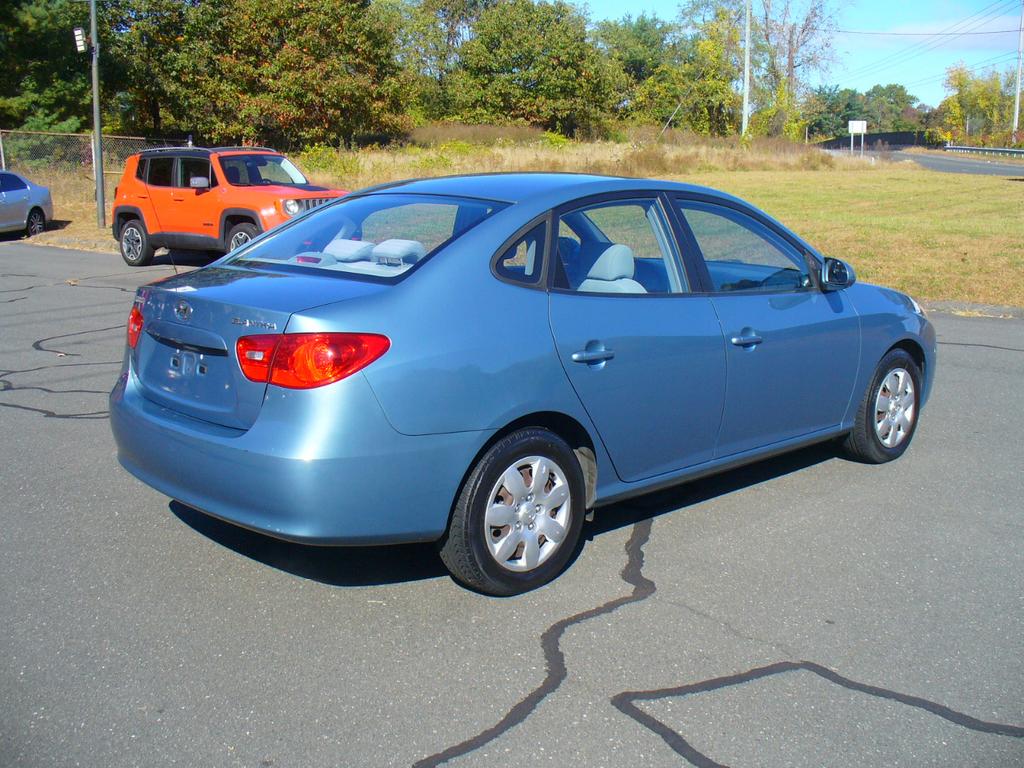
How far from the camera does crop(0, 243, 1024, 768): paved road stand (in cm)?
331

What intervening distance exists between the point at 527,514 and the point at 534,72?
64380mm

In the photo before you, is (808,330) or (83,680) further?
(808,330)

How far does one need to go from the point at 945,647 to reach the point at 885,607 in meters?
0.37

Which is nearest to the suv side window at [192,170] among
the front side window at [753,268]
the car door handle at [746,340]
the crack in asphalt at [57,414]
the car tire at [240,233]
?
the car tire at [240,233]

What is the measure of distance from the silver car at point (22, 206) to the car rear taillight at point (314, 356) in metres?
21.7

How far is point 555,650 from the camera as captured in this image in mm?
3920

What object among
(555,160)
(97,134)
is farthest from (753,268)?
(555,160)

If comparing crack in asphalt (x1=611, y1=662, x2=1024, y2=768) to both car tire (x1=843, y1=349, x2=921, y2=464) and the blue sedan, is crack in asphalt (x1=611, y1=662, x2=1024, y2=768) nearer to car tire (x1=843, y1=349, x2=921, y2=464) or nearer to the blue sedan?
the blue sedan

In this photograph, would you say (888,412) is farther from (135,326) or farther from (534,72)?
(534,72)

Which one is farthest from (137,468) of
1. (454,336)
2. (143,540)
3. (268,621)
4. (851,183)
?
(851,183)

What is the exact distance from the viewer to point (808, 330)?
18.4 ft

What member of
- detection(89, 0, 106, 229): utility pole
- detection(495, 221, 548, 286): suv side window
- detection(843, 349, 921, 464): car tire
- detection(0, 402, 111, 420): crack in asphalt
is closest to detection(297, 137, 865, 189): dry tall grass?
detection(89, 0, 106, 229): utility pole

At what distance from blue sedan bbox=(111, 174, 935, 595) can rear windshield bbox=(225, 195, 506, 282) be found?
2 centimetres

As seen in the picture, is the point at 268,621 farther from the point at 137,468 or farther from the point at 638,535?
the point at 638,535
